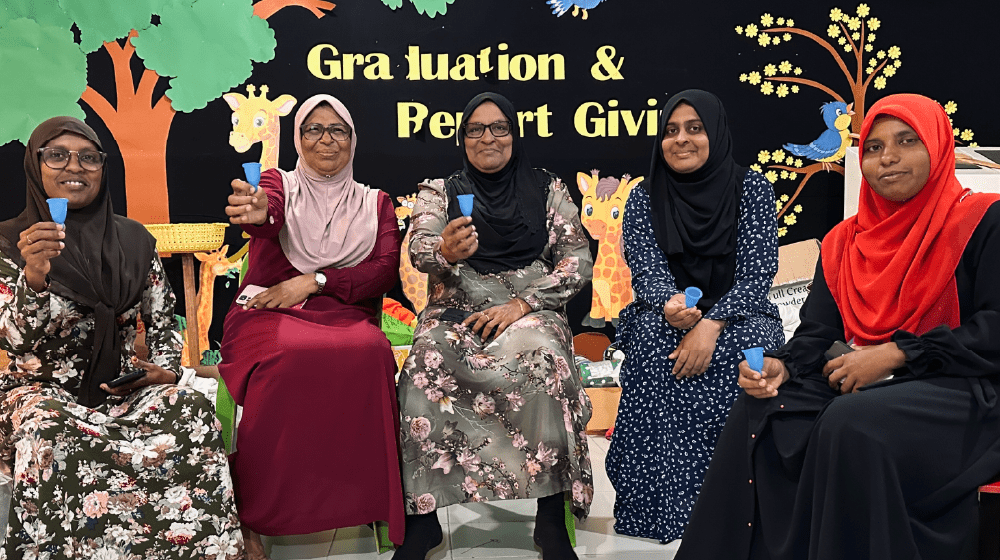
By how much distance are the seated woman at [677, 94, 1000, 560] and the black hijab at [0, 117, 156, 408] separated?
1.65 metres

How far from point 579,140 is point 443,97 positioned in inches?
28.4

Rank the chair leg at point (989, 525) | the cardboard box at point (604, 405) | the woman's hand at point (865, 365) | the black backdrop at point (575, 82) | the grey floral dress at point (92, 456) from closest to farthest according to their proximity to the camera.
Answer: the chair leg at point (989, 525) → the woman's hand at point (865, 365) → the grey floral dress at point (92, 456) → the cardboard box at point (604, 405) → the black backdrop at point (575, 82)

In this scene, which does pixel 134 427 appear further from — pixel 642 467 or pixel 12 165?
pixel 12 165

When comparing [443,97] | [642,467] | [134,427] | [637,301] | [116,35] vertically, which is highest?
[116,35]

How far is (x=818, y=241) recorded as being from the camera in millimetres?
4516

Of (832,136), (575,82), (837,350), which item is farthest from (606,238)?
(837,350)

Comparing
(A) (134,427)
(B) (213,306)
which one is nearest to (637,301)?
(A) (134,427)

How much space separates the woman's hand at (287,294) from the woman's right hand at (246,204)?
0.23m

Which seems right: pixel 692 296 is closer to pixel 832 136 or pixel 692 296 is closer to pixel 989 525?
pixel 989 525

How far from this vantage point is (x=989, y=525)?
66.4 inches

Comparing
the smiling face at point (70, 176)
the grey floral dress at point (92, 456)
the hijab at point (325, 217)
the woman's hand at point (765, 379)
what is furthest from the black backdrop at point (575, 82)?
the woman's hand at point (765, 379)

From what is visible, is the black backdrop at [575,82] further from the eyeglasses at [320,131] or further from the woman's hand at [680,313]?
the woman's hand at [680,313]

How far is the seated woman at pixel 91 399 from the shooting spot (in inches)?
85.3

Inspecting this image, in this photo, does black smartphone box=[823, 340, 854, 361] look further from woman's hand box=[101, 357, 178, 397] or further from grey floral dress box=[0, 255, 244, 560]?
woman's hand box=[101, 357, 178, 397]
